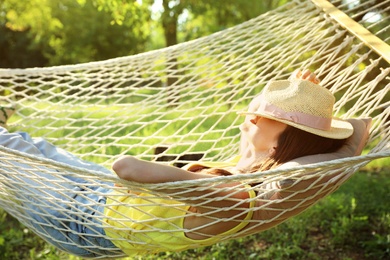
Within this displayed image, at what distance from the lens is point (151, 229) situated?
171 centimetres

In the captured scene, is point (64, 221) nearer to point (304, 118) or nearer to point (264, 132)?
point (264, 132)

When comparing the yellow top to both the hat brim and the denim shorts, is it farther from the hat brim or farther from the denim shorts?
the hat brim

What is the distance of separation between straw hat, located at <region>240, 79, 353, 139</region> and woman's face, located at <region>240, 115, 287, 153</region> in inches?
1.4

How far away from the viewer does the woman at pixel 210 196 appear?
5.20 feet

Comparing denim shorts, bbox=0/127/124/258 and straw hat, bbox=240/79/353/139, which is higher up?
straw hat, bbox=240/79/353/139

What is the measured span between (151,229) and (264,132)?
1.44 ft

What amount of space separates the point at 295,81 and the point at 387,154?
1.45 feet

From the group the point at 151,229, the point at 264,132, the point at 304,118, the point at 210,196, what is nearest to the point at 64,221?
the point at 151,229

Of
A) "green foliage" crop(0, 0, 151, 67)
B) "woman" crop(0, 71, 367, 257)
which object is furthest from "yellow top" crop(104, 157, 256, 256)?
"green foliage" crop(0, 0, 151, 67)

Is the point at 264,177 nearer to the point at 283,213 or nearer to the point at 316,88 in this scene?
the point at 283,213

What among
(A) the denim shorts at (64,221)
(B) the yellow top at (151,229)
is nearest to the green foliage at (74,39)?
(A) the denim shorts at (64,221)

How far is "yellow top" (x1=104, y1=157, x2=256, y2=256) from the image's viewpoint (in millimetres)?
1687

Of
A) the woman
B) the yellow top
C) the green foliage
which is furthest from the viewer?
the green foliage

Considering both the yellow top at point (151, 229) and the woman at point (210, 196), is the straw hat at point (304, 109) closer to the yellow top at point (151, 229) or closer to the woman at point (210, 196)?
the woman at point (210, 196)
